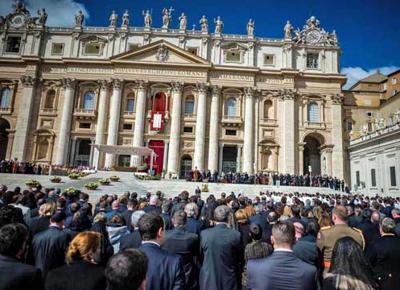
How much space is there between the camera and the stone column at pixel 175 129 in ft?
123

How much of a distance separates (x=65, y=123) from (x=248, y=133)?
23.6m

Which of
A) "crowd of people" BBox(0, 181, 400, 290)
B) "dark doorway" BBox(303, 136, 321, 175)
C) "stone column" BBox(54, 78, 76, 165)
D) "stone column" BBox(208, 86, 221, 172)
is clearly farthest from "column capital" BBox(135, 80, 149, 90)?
"crowd of people" BBox(0, 181, 400, 290)

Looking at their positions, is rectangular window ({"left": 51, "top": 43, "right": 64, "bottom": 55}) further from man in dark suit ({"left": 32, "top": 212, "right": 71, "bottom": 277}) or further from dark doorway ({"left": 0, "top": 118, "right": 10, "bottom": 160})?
man in dark suit ({"left": 32, "top": 212, "right": 71, "bottom": 277})

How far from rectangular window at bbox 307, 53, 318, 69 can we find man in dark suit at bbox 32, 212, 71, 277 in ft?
140

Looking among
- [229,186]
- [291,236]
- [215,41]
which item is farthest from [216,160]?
[291,236]

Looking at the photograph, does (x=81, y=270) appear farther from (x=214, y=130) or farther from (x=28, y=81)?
(x=28, y=81)

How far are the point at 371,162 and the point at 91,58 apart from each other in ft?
123

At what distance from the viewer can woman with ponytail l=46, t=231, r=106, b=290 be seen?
8.84 feet

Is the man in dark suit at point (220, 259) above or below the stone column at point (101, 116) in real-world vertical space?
below

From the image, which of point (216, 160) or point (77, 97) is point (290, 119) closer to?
point (216, 160)

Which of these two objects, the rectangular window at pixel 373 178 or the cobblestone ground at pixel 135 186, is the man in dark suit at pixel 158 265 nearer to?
the cobblestone ground at pixel 135 186

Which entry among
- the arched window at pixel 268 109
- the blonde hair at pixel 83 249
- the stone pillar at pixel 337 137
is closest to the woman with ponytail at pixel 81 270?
the blonde hair at pixel 83 249

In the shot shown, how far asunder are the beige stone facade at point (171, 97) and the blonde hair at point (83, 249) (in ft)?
113

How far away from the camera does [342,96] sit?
131 feet
